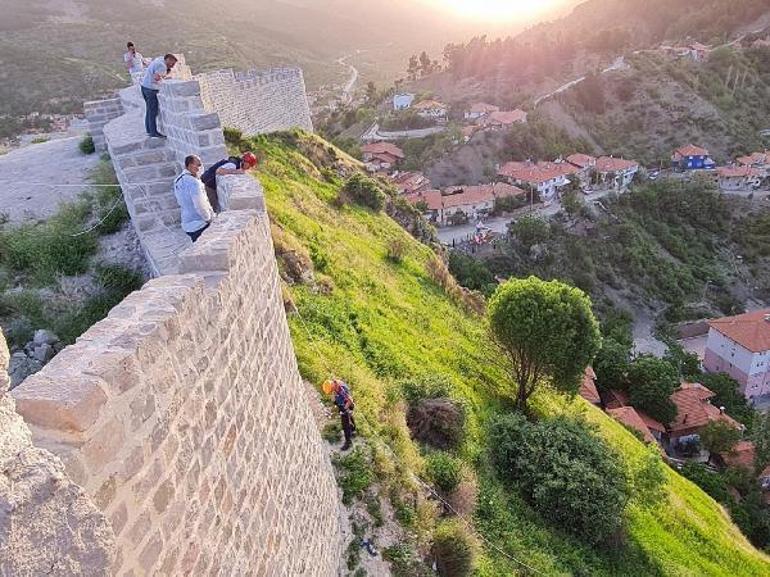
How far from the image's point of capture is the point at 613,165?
195 feet

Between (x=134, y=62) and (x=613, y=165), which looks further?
(x=613, y=165)

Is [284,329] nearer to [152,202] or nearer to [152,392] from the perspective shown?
[152,392]

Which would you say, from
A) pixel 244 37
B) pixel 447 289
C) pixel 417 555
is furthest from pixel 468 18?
pixel 417 555

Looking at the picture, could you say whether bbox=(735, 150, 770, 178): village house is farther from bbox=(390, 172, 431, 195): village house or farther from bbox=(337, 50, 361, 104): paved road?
bbox=(337, 50, 361, 104): paved road

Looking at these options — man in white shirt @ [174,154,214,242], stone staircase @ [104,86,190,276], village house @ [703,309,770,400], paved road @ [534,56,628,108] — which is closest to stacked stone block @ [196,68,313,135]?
stone staircase @ [104,86,190,276]

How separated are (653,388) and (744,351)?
12.8 m

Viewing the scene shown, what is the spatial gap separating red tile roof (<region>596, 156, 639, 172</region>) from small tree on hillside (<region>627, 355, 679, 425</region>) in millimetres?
33876

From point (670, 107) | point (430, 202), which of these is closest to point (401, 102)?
point (430, 202)

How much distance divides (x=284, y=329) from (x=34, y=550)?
3.77 metres

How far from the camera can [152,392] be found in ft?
8.86

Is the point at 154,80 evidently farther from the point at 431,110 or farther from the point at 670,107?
the point at 670,107

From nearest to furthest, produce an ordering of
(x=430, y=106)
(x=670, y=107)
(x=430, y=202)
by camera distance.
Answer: (x=430, y=202)
(x=670, y=107)
(x=430, y=106)

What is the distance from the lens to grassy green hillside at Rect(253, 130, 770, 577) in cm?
923

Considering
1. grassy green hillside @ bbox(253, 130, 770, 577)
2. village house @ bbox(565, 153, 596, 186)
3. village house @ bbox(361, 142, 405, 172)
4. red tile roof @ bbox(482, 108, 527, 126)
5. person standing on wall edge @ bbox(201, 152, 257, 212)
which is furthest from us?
red tile roof @ bbox(482, 108, 527, 126)
